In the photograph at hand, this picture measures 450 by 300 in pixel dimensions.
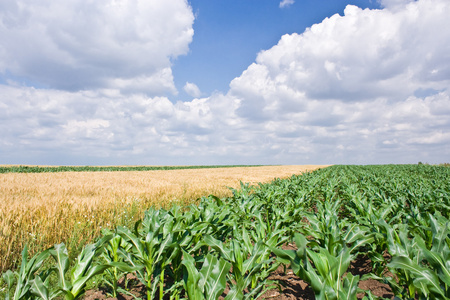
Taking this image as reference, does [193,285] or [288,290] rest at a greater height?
[193,285]

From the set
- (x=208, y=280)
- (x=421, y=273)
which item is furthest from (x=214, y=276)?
(x=421, y=273)

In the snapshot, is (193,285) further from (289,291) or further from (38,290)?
(289,291)

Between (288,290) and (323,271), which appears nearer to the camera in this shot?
(323,271)

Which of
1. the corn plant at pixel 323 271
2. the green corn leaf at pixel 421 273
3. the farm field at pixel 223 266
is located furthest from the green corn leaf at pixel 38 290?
the green corn leaf at pixel 421 273

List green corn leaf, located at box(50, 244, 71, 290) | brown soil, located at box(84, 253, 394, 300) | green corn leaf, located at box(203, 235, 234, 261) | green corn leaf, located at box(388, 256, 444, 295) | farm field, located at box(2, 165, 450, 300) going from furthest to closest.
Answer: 1. brown soil, located at box(84, 253, 394, 300)
2. green corn leaf, located at box(203, 235, 234, 261)
3. green corn leaf, located at box(50, 244, 71, 290)
4. farm field, located at box(2, 165, 450, 300)
5. green corn leaf, located at box(388, 256, 444, 295)

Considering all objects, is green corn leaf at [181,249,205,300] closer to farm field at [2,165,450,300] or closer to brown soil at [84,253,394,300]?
farm field at [2,165,450,300]

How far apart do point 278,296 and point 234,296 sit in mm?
1723

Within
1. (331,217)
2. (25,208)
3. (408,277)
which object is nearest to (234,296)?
(408,277)

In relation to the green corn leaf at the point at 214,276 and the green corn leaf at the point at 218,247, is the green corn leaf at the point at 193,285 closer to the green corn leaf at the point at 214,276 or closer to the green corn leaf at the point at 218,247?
the green corn leaf at the point at 214,276

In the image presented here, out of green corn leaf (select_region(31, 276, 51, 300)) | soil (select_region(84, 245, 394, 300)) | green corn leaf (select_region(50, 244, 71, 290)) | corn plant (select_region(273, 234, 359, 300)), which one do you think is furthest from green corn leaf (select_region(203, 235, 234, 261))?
green corn leaf (select_region(31, 276, 51, 300))

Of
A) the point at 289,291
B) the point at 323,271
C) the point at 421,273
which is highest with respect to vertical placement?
the point at 421,273

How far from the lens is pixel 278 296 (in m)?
Answer: 3.52

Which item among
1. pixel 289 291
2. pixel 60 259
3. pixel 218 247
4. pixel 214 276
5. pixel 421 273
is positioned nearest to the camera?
pixel 421 273

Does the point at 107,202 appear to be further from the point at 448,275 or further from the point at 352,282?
the point at 448,275
